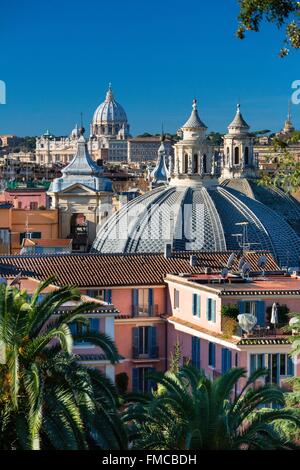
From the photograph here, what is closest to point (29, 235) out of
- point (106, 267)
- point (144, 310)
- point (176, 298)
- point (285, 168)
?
point (106, 267)

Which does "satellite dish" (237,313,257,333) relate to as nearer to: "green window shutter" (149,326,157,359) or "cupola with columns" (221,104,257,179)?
"green window shutter" (149,326,157,359)

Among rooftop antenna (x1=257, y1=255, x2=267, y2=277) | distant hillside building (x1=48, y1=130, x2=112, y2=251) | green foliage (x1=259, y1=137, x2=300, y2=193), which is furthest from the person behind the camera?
distant hillside building (x1=48, y1=130, x2=112, y2=251)

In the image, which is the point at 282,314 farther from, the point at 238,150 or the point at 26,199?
the point at 26,199

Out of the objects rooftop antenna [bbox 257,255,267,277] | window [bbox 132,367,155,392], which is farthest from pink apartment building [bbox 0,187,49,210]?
window [bbox 132,367,155,392]

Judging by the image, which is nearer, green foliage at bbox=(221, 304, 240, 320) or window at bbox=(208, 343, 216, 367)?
green foliage at bbox=(221, 304, 240, 320)
